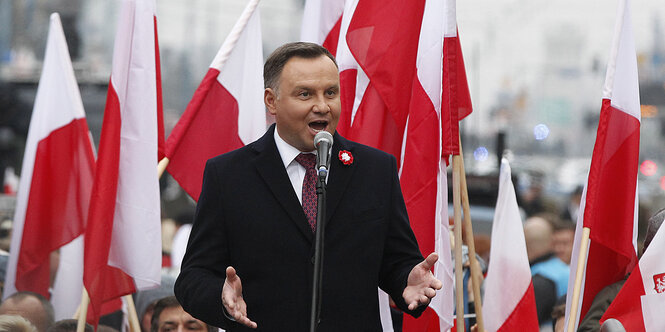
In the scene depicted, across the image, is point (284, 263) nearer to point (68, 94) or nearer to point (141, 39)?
point (141, 39)

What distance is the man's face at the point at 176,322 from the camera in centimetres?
555

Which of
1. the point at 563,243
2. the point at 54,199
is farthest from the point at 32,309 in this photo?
the point at 563,243

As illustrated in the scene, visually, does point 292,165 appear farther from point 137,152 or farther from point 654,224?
point 137,152

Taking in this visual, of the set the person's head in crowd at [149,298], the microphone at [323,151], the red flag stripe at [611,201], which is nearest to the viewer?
the microphone at [323,151]

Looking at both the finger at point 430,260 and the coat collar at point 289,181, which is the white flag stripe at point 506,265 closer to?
the coat collar at point 289,181

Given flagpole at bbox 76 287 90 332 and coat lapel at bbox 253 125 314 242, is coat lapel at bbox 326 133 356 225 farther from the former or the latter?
flagpole at bbox 76 287 90 332

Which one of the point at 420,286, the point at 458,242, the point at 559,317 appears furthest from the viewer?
the point at 559,317

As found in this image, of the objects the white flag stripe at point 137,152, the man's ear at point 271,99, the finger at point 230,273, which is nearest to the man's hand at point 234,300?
the finger at point 230,273

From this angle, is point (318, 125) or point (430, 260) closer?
point (430, 260)

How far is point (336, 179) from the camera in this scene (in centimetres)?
341

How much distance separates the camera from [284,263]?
130 inches

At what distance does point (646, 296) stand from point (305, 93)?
A: 196 centimetres

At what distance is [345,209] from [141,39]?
106 inches

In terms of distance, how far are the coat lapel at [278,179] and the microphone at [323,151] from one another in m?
0.25
